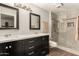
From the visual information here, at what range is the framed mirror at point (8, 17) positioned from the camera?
96cm

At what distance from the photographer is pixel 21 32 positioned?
1.08m

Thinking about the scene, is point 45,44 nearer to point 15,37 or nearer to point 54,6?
point 15,37

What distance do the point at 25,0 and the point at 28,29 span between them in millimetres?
370

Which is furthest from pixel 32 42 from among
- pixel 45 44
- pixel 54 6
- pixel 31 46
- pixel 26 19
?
pixel 54 6

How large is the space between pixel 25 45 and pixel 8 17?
408 mm

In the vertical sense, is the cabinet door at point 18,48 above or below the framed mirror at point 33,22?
below

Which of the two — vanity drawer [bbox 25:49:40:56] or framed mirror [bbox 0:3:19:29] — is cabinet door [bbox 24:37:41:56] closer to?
vanity drawer [bbox 25:49:40:56]

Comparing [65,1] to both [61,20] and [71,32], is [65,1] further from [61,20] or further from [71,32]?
[71,32]

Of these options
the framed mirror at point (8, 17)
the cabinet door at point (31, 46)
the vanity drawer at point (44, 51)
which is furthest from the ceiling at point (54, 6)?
the vanity drawer at point (44, 51)

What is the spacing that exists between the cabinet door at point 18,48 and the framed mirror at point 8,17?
8.6 inches

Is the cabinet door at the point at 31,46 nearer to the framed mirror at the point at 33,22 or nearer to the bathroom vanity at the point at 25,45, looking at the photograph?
the bathroom vanity at the point at 25,45

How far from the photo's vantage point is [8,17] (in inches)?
38.9

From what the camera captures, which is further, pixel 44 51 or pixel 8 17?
pixel 44 51

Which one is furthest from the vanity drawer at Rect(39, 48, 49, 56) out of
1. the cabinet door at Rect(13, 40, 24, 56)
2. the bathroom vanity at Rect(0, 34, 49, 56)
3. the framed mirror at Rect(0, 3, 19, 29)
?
the framed mirror at Rect(0, 3, 19, 29)
